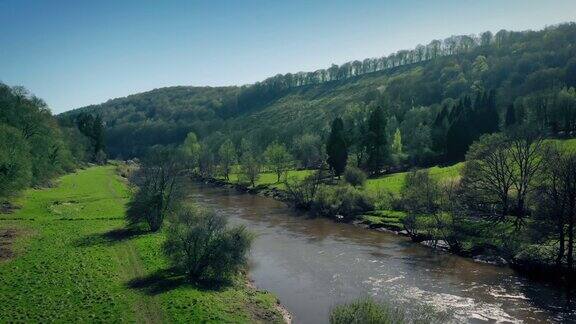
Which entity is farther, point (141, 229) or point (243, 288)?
point (141, 229)

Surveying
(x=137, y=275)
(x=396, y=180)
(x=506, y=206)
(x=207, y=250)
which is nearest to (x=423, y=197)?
(x=506, y=206)

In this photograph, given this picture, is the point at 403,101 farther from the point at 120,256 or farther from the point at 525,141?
the point at 120,256

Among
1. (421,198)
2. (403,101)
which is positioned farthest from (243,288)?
(403,101)

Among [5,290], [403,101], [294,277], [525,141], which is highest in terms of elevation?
[403,101]

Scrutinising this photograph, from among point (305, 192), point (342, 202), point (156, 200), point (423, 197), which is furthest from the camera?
point (305, 192)

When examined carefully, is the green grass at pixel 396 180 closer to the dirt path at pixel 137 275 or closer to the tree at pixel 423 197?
the tree at pixel 423 197

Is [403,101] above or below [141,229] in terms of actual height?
above

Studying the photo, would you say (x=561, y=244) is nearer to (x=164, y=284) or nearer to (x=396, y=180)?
(x=164, y=284)
